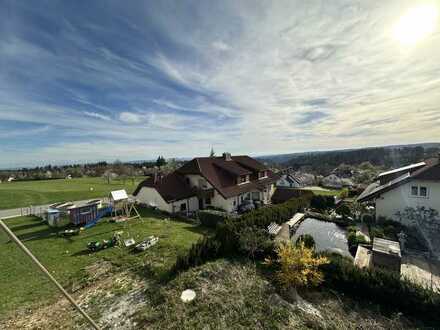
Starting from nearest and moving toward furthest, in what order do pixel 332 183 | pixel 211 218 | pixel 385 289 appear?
pixel 385 289, pixel 211 218, pixel 332 183

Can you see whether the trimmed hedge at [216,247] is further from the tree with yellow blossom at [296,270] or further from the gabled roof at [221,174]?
the gabled roof at [221,174]

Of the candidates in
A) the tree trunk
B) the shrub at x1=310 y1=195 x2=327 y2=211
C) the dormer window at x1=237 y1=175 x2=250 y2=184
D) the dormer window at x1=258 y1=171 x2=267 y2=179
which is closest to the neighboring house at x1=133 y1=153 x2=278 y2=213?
the dormer window at x1=237 y1=175 x2=250 y2=184

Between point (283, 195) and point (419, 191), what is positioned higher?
point (419, 191)

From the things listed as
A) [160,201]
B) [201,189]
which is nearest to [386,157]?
[201,189]

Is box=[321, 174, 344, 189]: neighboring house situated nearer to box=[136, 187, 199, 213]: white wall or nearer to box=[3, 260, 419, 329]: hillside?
box=[136, 187, 199, 213]: white wall

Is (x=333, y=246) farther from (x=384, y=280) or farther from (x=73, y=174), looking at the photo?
(x=73, y=174)

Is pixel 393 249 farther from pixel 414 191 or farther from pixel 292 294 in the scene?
pixel 414 191

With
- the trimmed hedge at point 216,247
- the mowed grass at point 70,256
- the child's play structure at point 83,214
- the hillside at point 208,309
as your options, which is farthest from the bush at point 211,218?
the hillside at point 208,309

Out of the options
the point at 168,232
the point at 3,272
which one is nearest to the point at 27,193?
the point at 3,272
